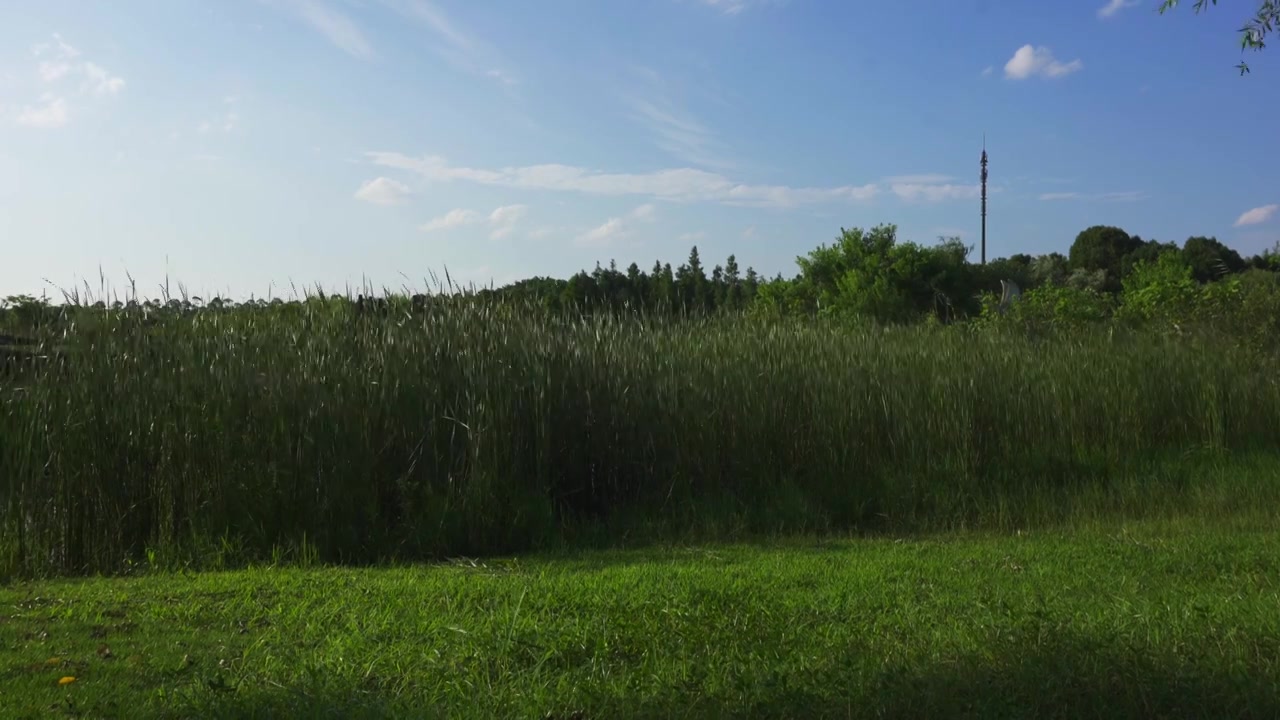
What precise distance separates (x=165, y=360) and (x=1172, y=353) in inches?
433

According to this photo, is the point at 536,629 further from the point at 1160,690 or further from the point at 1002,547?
the point at 1002,547

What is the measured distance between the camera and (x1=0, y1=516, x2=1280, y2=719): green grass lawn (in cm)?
376

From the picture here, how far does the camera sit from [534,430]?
842 cm

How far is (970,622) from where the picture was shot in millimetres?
4730

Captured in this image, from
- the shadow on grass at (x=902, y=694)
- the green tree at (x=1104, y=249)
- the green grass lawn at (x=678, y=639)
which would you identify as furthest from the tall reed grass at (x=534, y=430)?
the green tree at (x=1104, y=249)

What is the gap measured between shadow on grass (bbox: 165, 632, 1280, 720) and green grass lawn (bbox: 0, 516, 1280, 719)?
1 cm

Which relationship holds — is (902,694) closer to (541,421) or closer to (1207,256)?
(541,421)

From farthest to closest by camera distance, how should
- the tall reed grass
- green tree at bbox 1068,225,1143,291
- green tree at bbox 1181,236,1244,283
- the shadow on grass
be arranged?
green tree at bbox 1068,225,1143,291, green tree at bbox 1181,236,1244,283, the tall reed grass, the shadow on grass

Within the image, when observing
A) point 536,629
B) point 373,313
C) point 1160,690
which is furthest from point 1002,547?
point 373,313

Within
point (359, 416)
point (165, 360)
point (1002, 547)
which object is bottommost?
point (1002, 547)

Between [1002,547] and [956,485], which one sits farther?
[956,485]

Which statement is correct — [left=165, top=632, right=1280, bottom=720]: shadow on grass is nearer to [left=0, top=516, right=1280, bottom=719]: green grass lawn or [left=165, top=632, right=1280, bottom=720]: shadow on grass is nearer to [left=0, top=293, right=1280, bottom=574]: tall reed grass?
[left=0, top=516, right=1280, bottom=719]: green grass lawn

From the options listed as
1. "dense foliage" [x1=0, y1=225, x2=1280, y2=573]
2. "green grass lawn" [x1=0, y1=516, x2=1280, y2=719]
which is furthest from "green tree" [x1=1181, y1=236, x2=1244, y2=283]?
"green grass lawn" [x1=0, y1=516, x2=1280, y2=719]

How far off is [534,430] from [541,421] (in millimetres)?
107
